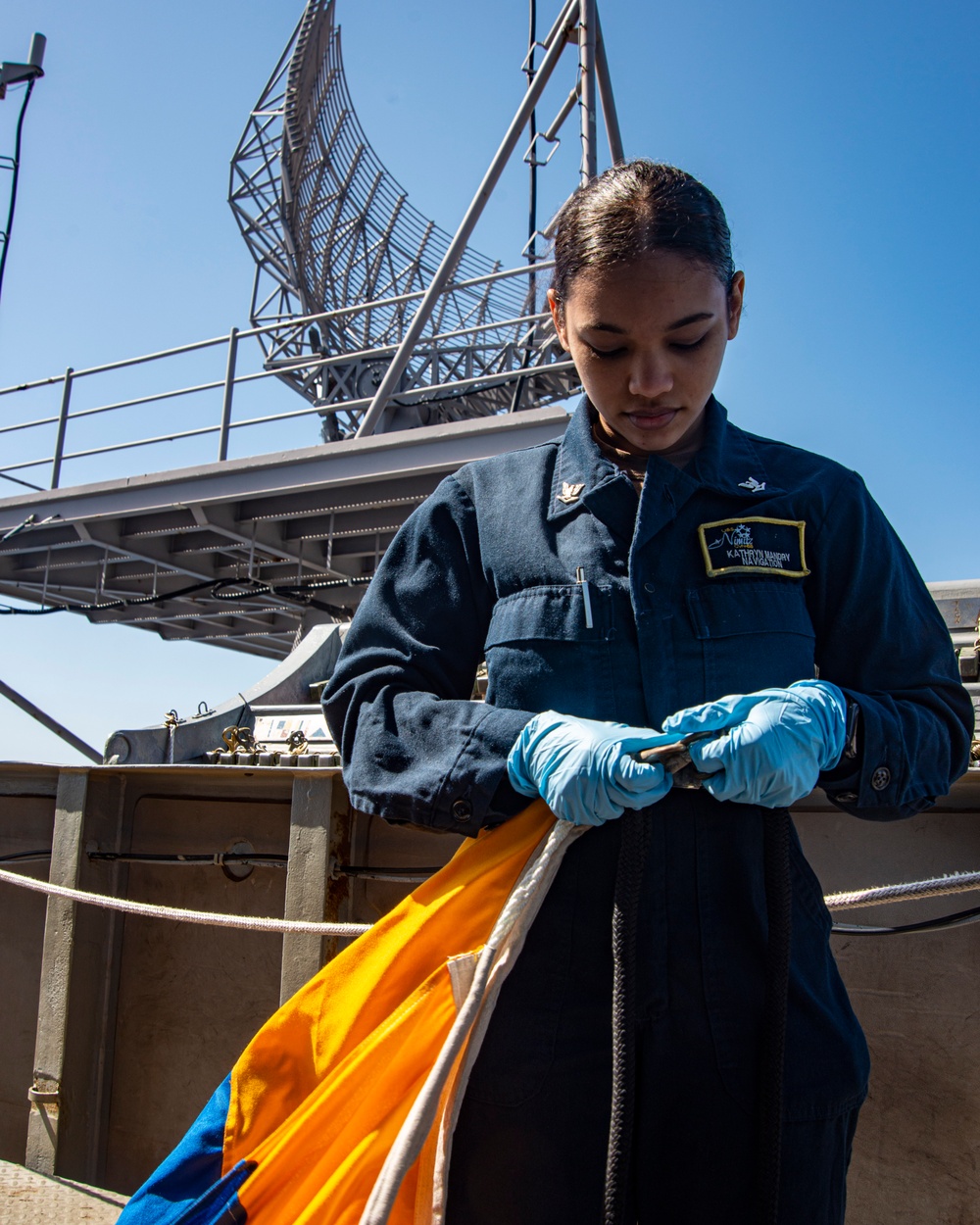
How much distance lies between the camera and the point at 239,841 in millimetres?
3658

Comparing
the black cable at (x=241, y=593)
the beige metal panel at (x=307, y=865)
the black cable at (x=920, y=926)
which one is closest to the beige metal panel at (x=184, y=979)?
the beige metal panel at (x=307, y=865)

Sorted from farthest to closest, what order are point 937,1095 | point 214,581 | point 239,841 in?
point 214,581 < point 239,841 < point 937,1095

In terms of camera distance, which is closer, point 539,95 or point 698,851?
point 698,851

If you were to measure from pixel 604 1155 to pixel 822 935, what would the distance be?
0.41 metres

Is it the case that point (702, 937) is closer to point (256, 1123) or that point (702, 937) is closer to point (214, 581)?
point (256, 1123)

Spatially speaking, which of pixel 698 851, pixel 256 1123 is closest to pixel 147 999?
pixel 256 1123

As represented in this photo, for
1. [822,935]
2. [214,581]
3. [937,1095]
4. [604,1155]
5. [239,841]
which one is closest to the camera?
[604,1155]

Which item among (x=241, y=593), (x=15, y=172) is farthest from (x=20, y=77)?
(x=241, y=593)

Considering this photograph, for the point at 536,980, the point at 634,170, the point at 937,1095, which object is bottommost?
the point at 937,1095

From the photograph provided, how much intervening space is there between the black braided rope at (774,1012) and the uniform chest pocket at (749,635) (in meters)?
0.19

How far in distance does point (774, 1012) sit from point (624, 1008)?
0.19 metres

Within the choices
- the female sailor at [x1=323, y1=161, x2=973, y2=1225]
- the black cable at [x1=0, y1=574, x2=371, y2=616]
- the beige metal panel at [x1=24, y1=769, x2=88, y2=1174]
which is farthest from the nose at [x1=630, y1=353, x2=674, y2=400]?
the black cable at [x1=0, y1=574, x2=371, y2=616]

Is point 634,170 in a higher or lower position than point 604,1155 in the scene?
higher

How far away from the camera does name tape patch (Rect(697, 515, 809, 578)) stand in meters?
1.40
